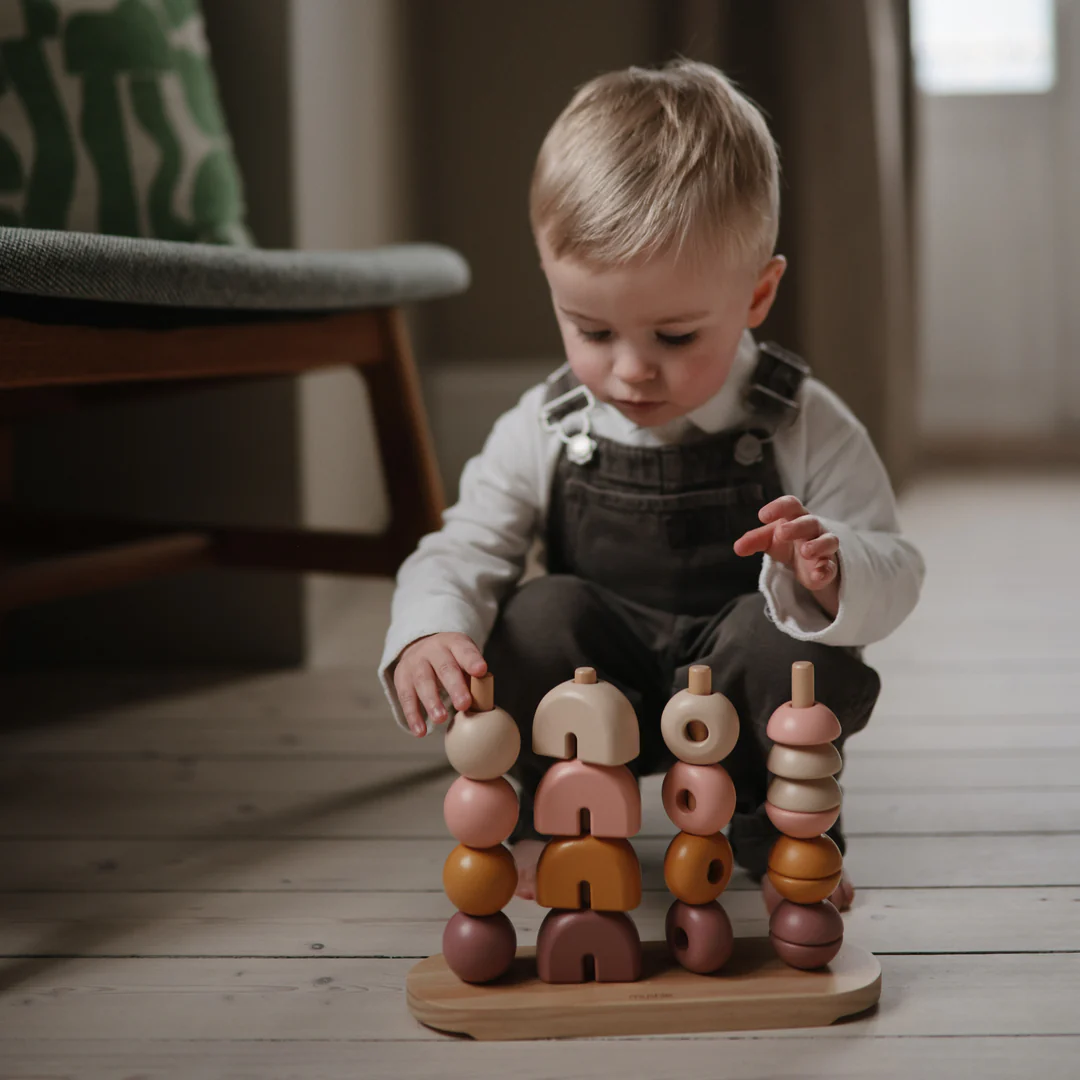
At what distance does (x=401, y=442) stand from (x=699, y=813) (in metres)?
0.58

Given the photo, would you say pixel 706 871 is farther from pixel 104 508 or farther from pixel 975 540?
pixel 975 540

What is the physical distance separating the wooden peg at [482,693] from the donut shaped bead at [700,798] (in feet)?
0.33

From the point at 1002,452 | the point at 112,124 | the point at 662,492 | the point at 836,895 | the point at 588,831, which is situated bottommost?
the point at 1002,452

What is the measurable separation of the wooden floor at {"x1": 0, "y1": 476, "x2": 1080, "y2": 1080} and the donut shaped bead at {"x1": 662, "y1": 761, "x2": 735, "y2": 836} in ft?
0.34

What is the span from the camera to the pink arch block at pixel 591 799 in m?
0.62

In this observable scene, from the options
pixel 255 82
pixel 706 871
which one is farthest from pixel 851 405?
pixel 706 871

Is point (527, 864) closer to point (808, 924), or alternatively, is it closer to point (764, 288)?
point (808, 924)

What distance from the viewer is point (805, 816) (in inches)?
24.5

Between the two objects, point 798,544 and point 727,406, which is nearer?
point 798,544

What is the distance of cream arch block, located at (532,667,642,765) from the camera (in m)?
0.61

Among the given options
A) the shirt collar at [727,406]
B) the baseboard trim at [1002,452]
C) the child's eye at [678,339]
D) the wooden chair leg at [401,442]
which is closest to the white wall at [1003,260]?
the baseboard trim at [1002,452]

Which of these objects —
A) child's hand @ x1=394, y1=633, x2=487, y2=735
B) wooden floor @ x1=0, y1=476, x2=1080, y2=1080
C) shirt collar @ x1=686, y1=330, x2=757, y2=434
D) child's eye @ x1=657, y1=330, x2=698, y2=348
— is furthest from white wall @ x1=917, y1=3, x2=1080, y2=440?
child's hand @ x1=394, y1=633, x2=487, y2=735

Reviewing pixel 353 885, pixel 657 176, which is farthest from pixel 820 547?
pixel 353 885

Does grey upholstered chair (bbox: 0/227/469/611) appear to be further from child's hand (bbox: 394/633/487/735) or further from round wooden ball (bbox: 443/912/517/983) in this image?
round wooden ball (bbox: 443/912/517/983)
